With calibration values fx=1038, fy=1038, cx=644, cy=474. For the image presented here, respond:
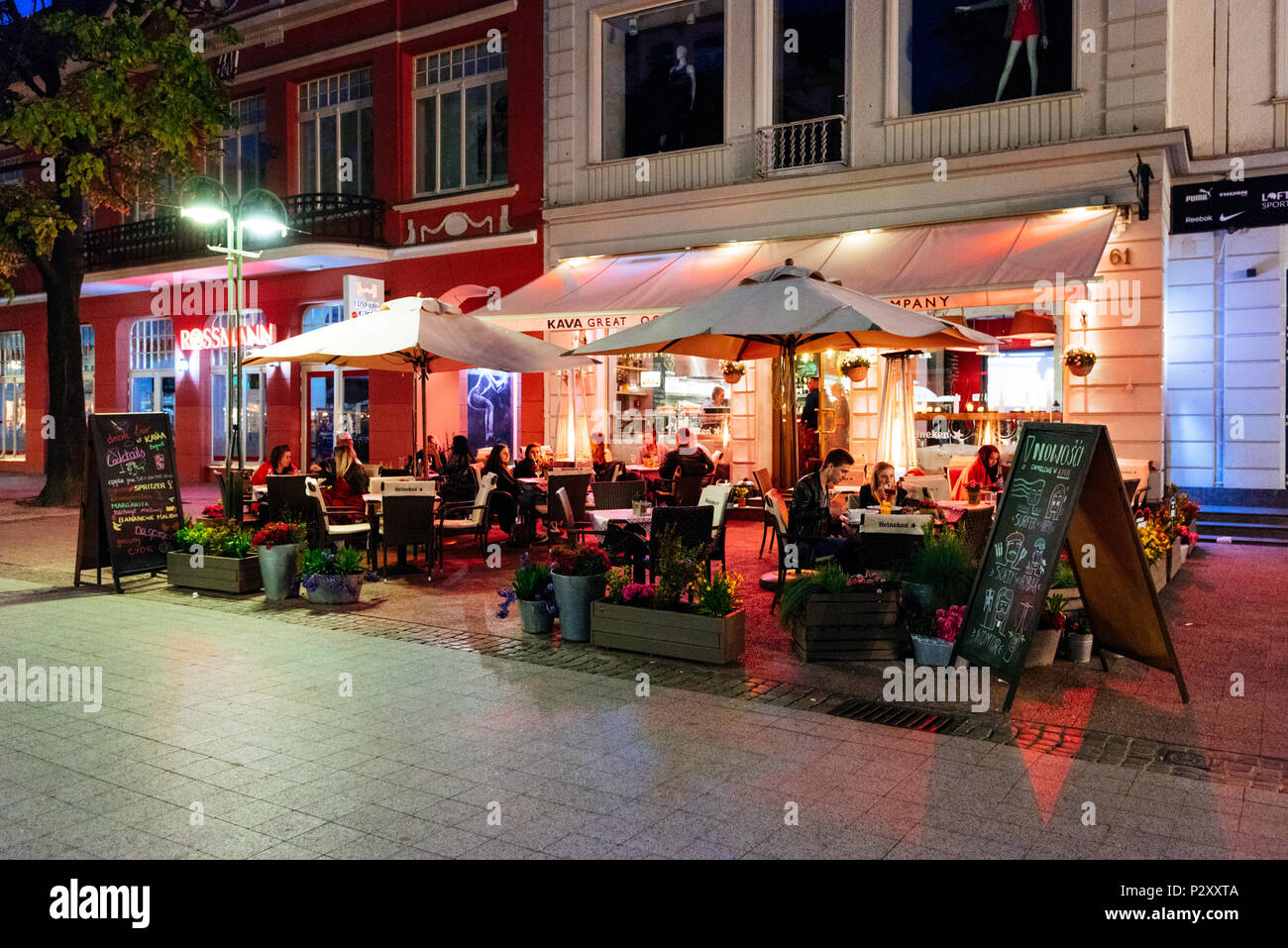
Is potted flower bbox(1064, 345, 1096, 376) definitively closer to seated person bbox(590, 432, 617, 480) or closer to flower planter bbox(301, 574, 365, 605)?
seated person bbox(590, 432, 617, 480)

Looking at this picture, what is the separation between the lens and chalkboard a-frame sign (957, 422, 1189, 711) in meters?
5.91

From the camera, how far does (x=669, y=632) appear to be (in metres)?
7.18

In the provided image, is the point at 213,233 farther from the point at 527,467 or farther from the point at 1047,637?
the point at 1047,637

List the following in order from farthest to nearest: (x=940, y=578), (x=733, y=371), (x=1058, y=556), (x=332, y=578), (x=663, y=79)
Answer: (x=663, y=79) < (x=733, y=371) < (x=332, y=578) < (x=940, y=578) < (x=1058, y=556)

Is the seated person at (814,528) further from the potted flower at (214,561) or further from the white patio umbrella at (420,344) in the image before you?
the potted flower at (214,561)

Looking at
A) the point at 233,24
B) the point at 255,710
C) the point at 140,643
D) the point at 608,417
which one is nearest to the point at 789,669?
the point at 255,710

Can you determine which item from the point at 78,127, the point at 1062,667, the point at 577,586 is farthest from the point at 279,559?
the point at 78,127

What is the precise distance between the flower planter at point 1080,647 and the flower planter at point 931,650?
1.02 meters

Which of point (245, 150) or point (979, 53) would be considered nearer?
point (979, 53)

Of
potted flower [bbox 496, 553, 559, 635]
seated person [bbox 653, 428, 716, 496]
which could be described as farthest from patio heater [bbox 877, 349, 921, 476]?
potted flower [bbox 496, 553, 559, 635]

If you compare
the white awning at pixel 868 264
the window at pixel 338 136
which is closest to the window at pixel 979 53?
the white awning at pixel 868 264

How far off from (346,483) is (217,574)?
205cm

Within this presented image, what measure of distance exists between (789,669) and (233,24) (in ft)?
66.5

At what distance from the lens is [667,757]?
5137mm
